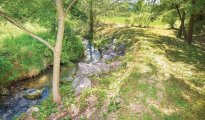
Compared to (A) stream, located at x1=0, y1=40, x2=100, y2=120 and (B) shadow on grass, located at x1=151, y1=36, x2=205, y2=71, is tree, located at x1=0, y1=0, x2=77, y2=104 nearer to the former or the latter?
(A) stream, located at x1=0, y1=40, x2=100, y2=120

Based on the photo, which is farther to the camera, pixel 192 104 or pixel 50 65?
pixel 50 65

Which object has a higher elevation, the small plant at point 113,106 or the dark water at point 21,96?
the small plant at point 113,106

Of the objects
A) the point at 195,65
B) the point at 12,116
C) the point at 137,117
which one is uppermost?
the point at 195,65

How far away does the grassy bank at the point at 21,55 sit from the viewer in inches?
682

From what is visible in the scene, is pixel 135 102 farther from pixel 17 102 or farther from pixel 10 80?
pixel 10 80

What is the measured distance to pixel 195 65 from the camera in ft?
52.6

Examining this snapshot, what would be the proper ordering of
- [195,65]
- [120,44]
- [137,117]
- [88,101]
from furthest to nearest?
[120,44] → [195,65] → [88,101] → [137,117]

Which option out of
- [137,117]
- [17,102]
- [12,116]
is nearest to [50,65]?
[17,102]

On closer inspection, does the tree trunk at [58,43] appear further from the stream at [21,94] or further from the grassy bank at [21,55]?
the grassy bank at [21,55]

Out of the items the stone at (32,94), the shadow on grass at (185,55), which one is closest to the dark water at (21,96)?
the stone at (32,94)

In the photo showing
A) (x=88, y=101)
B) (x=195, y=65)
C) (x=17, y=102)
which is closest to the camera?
(x=88, y=101)

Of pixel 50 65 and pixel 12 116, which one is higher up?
pixel 50 65

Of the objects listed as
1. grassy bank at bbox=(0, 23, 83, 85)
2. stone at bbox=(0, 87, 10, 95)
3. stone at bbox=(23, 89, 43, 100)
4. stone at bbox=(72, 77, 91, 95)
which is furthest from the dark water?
stone at bbox=(72, 77, 91, 95)

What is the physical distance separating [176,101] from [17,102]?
8.77 m
